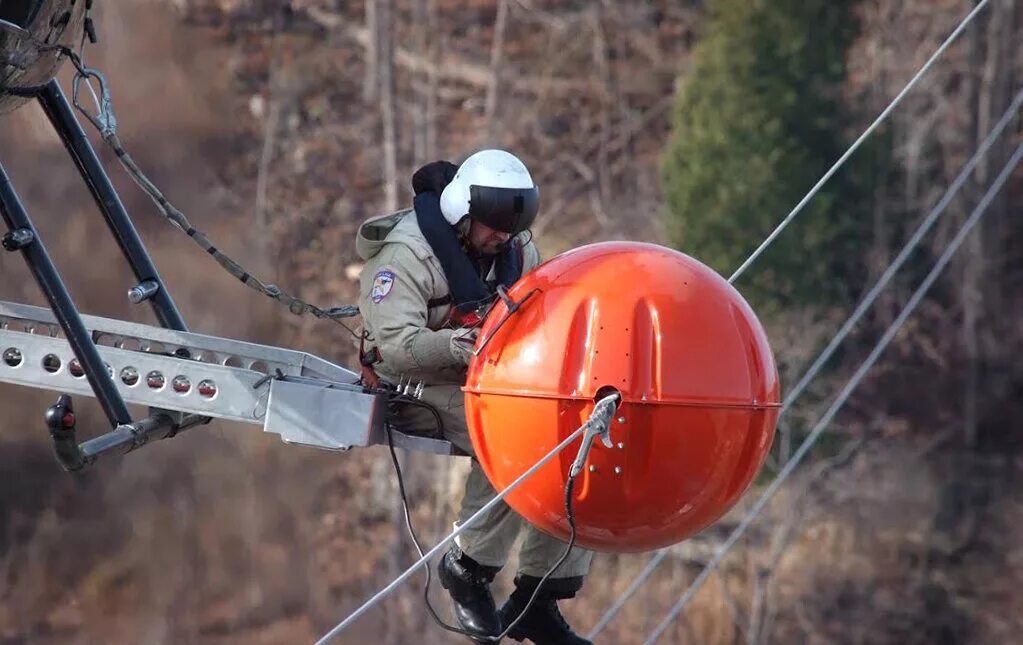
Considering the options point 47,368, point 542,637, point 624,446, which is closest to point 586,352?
point 624,446

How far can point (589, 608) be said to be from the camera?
654 inches

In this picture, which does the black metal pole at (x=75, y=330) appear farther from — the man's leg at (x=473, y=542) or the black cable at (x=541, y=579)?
the man's leg at (x=473, y=542)

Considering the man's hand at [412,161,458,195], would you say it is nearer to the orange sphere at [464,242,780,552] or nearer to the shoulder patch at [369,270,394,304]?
the shoulder patch at [369,270,394,304]

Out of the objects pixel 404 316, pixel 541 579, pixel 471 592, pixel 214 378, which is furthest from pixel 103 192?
pixel 541 579

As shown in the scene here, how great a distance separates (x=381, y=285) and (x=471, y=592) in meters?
1.24

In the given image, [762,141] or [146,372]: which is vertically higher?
[146,372]

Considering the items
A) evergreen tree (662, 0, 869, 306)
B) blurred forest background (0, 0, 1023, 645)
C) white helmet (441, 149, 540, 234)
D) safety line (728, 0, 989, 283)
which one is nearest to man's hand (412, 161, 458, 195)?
white helmet (441, 149, 540, 234)

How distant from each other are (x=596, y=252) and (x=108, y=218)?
2164mm

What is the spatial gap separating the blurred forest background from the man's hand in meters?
11.0

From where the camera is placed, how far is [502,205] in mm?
5379

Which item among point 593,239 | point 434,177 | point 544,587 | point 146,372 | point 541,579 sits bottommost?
point 593,239

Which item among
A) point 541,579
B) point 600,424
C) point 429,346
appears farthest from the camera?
point 541,579

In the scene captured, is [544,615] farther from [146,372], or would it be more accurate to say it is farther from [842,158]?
[842,158]

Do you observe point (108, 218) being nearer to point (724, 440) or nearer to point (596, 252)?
point (596, 252)
